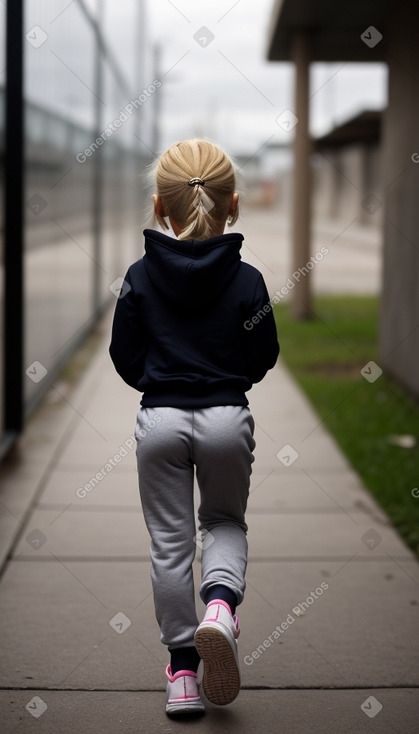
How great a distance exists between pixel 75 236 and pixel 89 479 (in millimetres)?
5060

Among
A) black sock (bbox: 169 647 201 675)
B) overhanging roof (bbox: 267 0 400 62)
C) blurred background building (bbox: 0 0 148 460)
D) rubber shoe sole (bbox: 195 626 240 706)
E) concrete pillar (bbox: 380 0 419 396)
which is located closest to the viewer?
rubber shoe sole (bbox: 195 626 240 706)

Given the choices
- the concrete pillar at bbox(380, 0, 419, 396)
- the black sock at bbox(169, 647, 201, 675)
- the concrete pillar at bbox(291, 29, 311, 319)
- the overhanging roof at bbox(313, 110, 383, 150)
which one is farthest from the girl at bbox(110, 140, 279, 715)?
the overhanging roof at bbox(313, 110, 383, 150)

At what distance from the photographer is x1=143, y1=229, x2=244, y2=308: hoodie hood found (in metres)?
3.02

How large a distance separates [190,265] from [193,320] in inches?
6.5

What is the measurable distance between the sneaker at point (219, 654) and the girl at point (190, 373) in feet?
0.34

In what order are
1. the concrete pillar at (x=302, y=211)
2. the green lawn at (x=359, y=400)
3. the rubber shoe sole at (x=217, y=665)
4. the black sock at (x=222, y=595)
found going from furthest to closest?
the concrete pillar at (x=302, y=211)
the green lawn at (x=359, y=400)
the black sock at (x=222, y=595)
the rubber shoe sole at (x=217, y=665)

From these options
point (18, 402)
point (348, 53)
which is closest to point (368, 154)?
point (348, 53)

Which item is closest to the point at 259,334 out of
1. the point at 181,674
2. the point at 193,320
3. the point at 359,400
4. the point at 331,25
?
the point at 193,320

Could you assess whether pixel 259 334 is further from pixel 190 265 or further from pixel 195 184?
pixel 195 184

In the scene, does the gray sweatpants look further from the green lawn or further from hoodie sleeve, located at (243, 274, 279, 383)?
the green lawn

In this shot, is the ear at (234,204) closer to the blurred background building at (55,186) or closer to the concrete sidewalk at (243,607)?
the concrete sidewalk at (243,607)

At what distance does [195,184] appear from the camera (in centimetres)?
302

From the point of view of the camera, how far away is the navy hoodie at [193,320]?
3.04 meters

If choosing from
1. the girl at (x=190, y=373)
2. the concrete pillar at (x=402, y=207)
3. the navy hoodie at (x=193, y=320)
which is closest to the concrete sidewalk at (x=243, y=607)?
the girl at (x=190, y=373)
